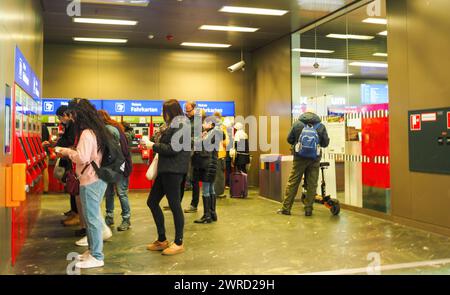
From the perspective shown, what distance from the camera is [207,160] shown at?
5.79 meters

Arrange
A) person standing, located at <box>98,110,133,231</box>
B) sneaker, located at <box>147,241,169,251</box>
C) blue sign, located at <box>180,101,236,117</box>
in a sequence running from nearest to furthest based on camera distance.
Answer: sneaker, located at <box>147,241,169,251</box> < person standing, located at <box>98,110,133,231</box> < blue sign, located at <box>180,101,236,117</box>

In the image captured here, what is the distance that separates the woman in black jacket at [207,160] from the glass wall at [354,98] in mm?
1954

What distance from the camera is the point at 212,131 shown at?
19.2 ft

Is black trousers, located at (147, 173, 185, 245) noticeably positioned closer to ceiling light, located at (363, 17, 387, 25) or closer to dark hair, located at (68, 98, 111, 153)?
dark hair, located at (68, 98, 111, 153)

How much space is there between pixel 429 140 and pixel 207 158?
8.97 feet

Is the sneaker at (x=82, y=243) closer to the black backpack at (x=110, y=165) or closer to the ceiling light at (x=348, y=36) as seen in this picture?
the black backpack at (x=110, y=165)

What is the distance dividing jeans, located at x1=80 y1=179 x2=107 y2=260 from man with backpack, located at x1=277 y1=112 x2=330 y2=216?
3.32 meters

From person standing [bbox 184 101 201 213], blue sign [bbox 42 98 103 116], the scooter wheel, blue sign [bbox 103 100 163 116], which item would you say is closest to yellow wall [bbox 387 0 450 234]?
the scooter wheel

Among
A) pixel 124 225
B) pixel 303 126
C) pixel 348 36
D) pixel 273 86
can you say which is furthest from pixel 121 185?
pixel 273 86

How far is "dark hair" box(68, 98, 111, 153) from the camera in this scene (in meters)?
3.88

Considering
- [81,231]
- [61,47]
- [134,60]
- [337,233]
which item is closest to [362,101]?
[337,233]

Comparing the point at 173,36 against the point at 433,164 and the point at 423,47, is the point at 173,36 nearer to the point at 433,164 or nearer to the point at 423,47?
the point at 423,47

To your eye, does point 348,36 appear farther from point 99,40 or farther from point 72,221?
point 99,40

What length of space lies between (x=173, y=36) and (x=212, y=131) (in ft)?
14.3
